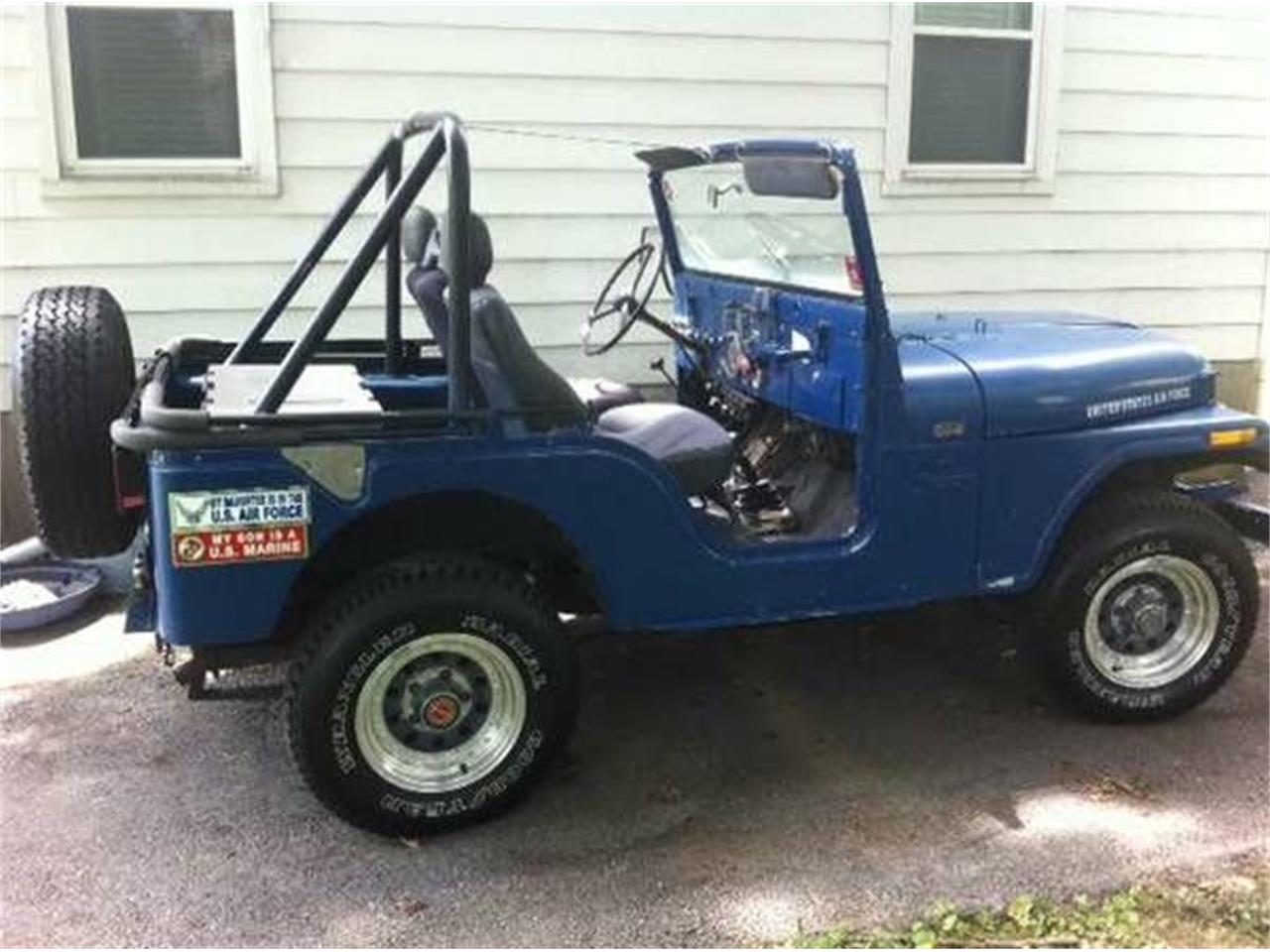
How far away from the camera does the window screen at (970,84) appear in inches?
245

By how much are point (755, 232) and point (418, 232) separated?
108 centimetres

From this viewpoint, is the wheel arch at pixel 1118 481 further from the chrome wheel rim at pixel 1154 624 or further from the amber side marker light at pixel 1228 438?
the chrome wheel rim at pixel 1154 624

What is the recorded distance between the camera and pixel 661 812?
344cm

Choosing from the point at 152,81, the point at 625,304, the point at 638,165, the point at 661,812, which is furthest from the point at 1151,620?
the point at 152,81

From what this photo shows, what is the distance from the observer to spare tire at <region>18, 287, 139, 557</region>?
129 inches

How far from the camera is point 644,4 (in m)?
5.71

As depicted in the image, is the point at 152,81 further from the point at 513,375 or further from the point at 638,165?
the point at 513,375

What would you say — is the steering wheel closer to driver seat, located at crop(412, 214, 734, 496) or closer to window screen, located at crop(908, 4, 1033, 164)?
driver seat, located at crop(412, 214, 734, 496)

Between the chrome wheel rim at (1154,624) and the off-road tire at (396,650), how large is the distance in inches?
66.5

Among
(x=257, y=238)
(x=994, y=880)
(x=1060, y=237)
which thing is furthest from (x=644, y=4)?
(x=994, y=880)

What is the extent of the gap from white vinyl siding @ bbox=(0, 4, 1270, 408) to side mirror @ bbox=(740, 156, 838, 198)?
2098 millimetres

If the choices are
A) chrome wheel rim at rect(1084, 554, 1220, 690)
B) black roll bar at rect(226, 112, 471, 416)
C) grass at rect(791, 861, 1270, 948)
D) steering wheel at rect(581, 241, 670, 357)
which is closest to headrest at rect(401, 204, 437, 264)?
black roll bar at rect(226, 112, 471, 416)

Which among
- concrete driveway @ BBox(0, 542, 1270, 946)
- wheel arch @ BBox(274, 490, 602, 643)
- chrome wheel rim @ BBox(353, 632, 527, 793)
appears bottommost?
concrete driveway @ BBox(0, 542, 1270, 946)

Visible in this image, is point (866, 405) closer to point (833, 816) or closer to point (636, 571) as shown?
point (636, 571)
